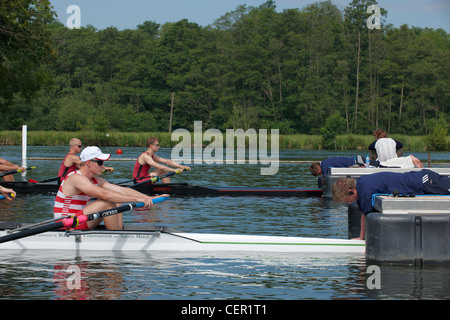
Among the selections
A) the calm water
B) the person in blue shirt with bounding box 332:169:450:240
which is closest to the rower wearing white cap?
the calm water

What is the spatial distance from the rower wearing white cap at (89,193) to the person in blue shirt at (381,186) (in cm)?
267

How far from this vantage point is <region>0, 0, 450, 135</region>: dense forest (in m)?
89.8

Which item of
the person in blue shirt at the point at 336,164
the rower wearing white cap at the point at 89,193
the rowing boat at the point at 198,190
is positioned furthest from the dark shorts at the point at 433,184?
the rowing boat at the point at 198,190

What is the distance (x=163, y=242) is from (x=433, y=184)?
3.96m

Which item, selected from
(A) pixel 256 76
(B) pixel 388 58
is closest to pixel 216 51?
(A) pixel 256 76

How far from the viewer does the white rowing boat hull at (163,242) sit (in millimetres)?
9875

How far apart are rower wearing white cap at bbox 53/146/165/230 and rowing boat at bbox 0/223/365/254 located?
0.89ft

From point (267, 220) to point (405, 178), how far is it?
5.51m

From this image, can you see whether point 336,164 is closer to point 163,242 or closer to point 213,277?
point 163,242

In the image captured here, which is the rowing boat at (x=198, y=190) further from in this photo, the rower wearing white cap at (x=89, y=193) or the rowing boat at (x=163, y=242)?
the rower wearing white cap at (x=89, y=193)

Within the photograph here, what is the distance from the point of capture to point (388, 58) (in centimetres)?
9106

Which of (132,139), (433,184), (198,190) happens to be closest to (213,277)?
(433,184)
